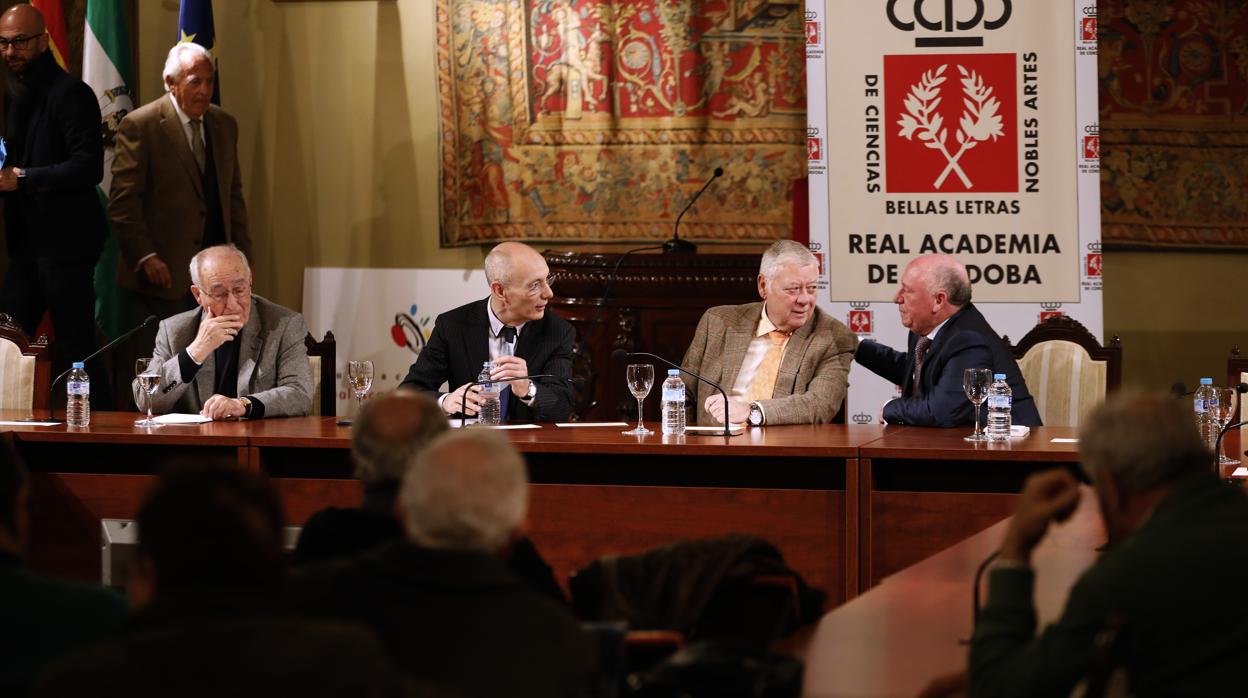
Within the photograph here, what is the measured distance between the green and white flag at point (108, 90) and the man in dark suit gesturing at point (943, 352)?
361 cm

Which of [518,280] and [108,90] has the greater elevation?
[108,90]

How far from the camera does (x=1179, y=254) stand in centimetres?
738

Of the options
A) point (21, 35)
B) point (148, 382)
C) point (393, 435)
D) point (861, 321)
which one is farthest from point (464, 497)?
point (21, 35)

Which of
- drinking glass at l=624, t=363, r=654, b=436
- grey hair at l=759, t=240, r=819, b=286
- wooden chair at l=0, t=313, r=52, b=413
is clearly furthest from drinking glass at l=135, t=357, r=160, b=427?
grey hair at l=759, t=240, r=819, b=286

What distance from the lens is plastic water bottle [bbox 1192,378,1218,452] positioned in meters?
4.01

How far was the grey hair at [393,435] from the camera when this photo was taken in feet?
7.61

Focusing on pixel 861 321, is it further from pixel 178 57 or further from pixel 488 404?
pixel 178 57

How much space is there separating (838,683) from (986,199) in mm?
4262

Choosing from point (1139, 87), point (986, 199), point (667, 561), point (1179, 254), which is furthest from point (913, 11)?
point (667, 561)

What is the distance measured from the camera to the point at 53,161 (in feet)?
20.2

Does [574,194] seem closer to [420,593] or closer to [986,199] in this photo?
[986,199]

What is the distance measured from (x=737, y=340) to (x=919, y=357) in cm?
61

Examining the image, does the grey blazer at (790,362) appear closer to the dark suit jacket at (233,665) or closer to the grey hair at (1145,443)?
the grey hair at (1145,443)

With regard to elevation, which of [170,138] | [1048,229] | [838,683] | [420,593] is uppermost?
[170,138]
